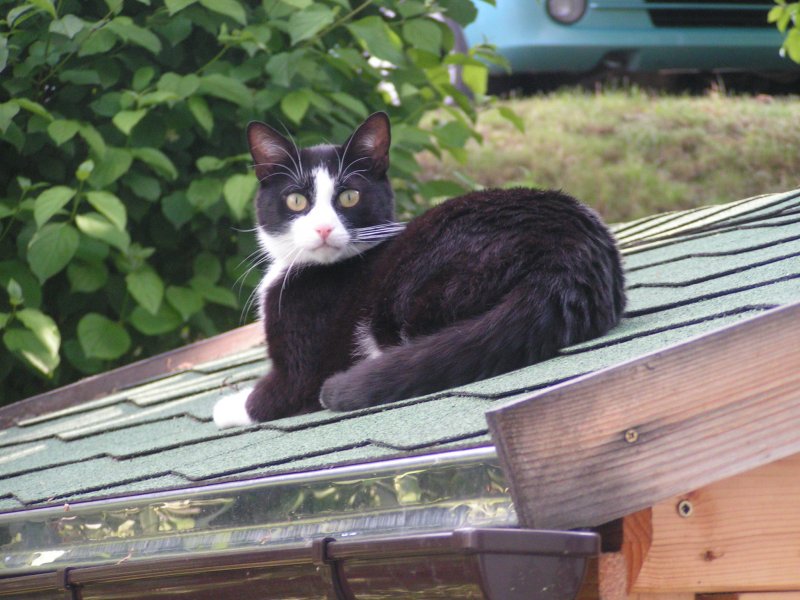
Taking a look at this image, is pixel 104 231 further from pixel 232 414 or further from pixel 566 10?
pixel 566 10

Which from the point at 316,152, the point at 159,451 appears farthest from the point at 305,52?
the point at 159,451

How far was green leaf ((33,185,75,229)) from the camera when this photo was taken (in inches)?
121

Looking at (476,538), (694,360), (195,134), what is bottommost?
(195,134)

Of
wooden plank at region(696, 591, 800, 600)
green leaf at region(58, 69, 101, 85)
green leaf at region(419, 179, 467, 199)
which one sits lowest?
green leaf at region(419, 179, 467, 199)

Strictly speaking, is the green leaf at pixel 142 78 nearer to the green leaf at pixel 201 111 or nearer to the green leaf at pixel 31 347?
the green leaf at pixel 201 111

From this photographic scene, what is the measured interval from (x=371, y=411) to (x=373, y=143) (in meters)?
0.93

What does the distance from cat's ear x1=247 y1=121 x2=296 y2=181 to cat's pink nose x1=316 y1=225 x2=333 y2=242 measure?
27 cm

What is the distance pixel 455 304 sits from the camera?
1825mm

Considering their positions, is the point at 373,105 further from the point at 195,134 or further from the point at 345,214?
the point at 345,214

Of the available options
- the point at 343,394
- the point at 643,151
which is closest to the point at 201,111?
the point at 343,394

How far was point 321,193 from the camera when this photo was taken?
92.1 inches

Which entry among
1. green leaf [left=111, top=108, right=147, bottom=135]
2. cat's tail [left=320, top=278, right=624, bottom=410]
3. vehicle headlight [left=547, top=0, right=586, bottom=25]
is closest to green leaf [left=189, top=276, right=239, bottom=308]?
green leaf [left=111, top=108, right=147, bottom=135]

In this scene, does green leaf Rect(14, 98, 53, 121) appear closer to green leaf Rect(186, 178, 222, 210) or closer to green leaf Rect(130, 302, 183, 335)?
green leaf Rect(186, 178, 222, 210)

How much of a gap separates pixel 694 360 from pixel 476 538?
31 cm
